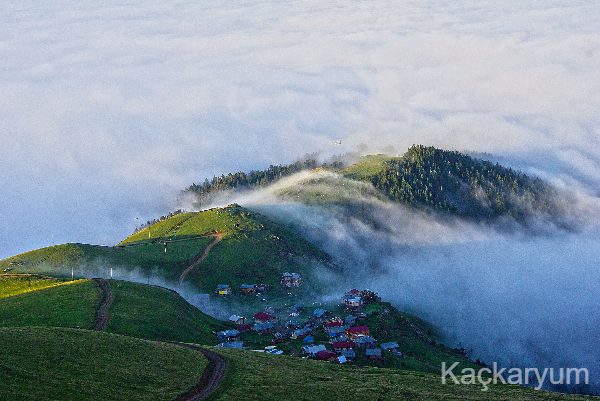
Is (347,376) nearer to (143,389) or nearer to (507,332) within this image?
(143,389)

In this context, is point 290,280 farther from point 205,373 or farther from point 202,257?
point 205,373

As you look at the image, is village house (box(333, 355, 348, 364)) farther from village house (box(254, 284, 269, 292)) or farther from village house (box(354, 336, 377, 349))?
village house (box(254, 284, 269, 292))

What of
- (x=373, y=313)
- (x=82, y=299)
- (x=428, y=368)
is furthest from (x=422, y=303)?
(x=82, y=299)

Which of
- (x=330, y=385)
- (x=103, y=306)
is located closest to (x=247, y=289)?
(x=103, y=306)

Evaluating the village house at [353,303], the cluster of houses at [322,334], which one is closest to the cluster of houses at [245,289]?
the cluster of houses at [322,334]

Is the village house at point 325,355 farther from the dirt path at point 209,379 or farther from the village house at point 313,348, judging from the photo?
the dirt path at point 209,379

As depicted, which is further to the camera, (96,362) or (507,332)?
(507,332)
